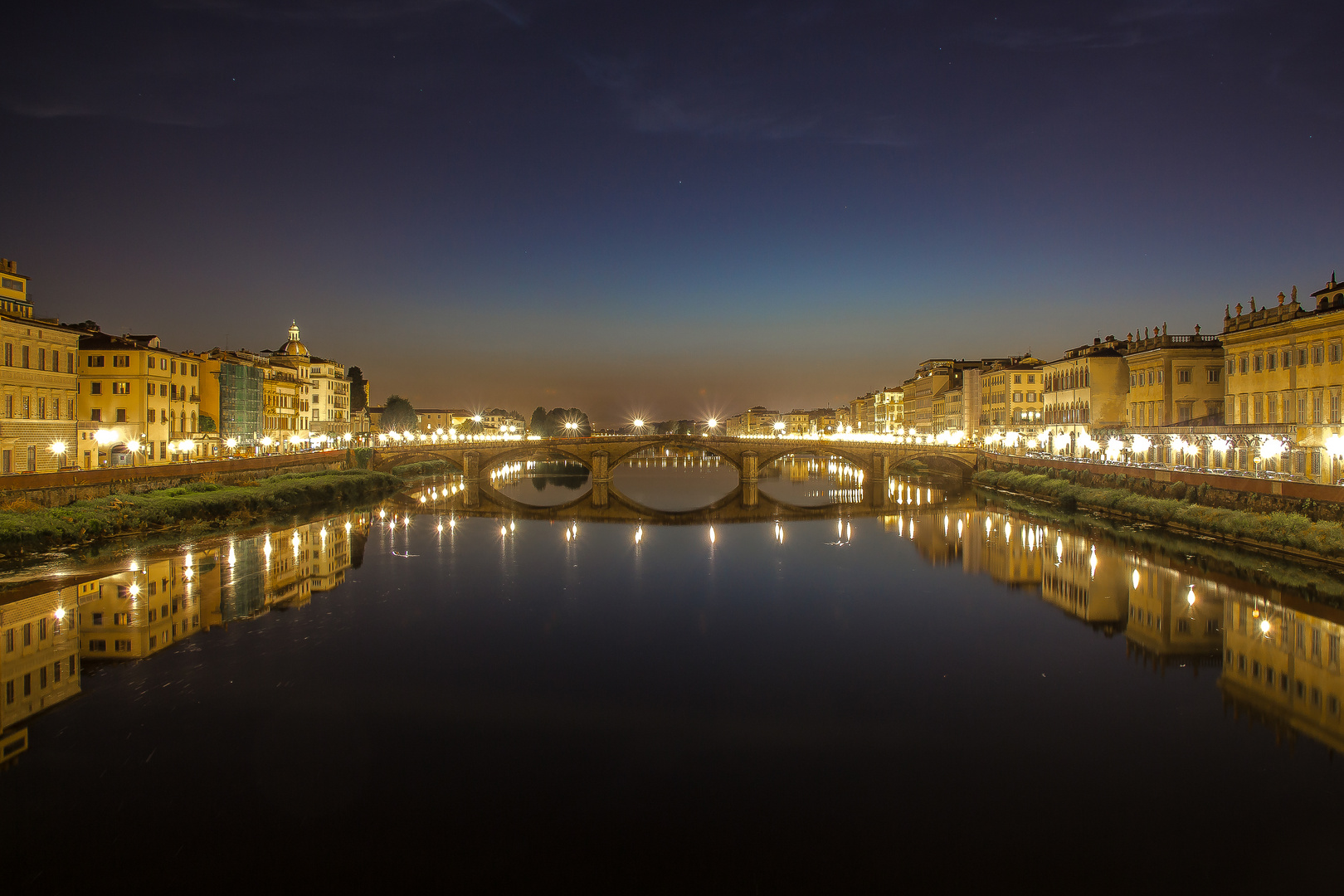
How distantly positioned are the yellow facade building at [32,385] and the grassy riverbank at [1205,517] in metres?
54.5

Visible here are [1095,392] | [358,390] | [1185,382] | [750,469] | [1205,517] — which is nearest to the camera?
[1205,517]

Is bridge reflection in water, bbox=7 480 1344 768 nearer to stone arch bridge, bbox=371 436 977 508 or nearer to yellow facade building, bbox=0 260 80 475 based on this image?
yellow facade building, bbox=0 260 80 475

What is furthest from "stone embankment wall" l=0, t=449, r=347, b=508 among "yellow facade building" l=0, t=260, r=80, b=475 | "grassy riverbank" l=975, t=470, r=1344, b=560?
"grassy riverbank" l=975, t=470, r=1344, b=560

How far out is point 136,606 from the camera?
23.5 m

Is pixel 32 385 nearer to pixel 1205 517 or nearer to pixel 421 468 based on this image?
pixel 421 468

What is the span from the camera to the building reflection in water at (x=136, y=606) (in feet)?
56.1

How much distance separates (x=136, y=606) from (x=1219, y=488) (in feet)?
139

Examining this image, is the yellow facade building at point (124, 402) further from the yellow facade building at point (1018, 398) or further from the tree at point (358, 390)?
the yellow facade building at point (1018, 398)

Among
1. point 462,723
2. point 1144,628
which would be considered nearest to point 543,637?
point 462,723

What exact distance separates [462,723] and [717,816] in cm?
593

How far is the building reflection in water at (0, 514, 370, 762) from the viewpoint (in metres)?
17.1

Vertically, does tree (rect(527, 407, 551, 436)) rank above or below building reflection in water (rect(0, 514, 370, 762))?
above

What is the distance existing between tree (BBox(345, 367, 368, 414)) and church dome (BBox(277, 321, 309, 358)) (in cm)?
1498

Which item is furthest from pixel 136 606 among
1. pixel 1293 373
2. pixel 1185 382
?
pixel 1185 382
